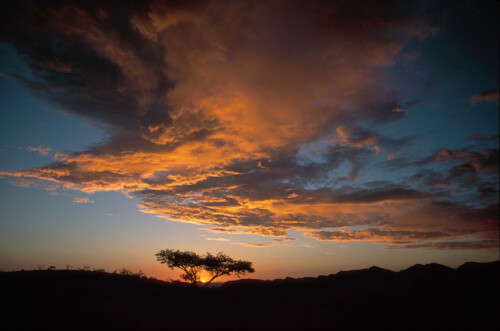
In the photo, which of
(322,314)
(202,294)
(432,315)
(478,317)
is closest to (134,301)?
(202,294)

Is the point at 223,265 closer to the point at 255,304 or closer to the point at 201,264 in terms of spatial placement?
the point at 201,264

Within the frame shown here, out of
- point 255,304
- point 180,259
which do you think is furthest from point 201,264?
point 255,304

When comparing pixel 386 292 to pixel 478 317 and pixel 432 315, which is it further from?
pixel 478 317

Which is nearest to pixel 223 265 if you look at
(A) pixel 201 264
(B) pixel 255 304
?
(A) pixel 201 264

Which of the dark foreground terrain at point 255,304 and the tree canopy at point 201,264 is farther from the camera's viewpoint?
the tree canopy at point 201,264

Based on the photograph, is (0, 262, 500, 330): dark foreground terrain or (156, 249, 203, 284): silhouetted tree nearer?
(0, 262, 500, 330): dark foreground terrain

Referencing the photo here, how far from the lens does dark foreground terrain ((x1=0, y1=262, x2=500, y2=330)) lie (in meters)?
12.9

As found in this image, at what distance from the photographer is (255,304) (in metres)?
18.7

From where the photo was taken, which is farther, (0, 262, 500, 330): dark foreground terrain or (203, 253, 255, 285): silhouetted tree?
(203, 253, 255, 285): silhouetted tree

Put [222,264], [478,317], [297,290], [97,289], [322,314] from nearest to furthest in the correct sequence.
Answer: [478,317] → [322,314] → [97,289] → [297,290] → [222,264]

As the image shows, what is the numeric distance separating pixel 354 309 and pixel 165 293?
15.8 meters

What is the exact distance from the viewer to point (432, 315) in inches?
550

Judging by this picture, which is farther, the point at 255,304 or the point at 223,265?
the point at 223,265

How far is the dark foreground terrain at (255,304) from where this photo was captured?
12888 mm
